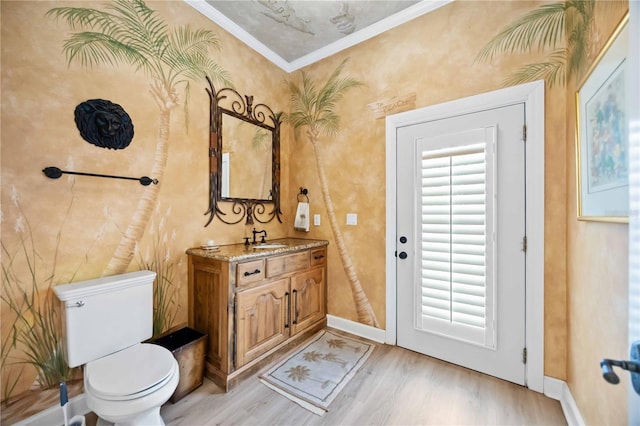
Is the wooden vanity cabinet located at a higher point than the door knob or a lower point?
lower

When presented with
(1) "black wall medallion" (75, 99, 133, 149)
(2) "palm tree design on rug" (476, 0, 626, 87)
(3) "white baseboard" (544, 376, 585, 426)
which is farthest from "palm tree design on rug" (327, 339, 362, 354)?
(2) "palm tree design on rug" (476, 0, 626, 87)

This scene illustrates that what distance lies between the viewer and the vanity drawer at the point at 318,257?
2.47m

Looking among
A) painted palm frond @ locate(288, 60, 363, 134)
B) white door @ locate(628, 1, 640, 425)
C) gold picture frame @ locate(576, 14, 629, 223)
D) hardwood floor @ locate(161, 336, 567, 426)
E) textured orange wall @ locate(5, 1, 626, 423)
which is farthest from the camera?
painted palm frond @ locate(288, 60, 363, 134)

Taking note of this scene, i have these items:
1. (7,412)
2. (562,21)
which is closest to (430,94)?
(562,21)

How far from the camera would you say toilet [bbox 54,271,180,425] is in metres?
1.15

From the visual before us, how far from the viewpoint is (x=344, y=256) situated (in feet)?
8.39

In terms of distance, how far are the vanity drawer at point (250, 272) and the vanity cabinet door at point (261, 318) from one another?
69 millimetres

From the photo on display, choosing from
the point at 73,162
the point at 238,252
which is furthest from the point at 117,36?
the point at 238,252

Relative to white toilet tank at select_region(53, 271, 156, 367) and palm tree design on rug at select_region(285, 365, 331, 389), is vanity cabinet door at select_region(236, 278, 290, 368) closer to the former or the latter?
palm tree design on rug at select_region(285, 365, 331, 389)

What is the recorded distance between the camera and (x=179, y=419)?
1484mm

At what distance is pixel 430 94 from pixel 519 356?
2.06 meters

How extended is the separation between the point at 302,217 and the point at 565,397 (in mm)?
2358

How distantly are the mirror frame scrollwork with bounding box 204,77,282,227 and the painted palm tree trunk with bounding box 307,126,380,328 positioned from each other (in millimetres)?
465

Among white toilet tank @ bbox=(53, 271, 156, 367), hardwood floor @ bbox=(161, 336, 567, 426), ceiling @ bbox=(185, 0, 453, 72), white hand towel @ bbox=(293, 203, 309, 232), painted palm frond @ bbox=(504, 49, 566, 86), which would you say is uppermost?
ceiling @ bbox=(185, 0, 453, 72)
